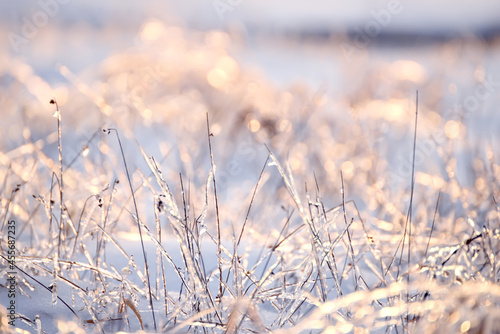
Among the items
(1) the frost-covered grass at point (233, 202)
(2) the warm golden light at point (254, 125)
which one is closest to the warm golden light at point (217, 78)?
(1) the frost-covered grass at point (233, 202)

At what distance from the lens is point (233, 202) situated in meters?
3.20

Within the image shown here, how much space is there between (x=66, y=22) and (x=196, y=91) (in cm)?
417

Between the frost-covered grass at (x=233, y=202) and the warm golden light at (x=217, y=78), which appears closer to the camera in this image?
the frost-covered grass at (x=233, y=202)

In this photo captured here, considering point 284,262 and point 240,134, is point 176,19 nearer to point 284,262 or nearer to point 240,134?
point 240,134

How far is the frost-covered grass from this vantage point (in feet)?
4.10

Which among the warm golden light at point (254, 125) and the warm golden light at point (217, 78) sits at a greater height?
the warm golden light at point (217, 78)

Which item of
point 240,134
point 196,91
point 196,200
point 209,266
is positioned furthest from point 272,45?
point 209,266

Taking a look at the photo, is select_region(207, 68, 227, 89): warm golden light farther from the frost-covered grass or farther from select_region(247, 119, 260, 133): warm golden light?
select_region(247, 119, 260, 133): warm golden light

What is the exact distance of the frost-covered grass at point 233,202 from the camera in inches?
49.3

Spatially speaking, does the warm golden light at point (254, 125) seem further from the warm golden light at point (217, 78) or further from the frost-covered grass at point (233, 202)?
the warm golden light at point (217, 78)

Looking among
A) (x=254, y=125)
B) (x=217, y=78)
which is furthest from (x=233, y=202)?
(x=217, y=78)

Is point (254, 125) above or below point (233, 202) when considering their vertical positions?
above

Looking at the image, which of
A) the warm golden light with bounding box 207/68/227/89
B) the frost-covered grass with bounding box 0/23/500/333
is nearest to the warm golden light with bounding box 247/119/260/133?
the frost-covered grass with bounding box 0/23/500/333

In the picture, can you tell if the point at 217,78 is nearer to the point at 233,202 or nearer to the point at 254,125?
the point at 254,125
